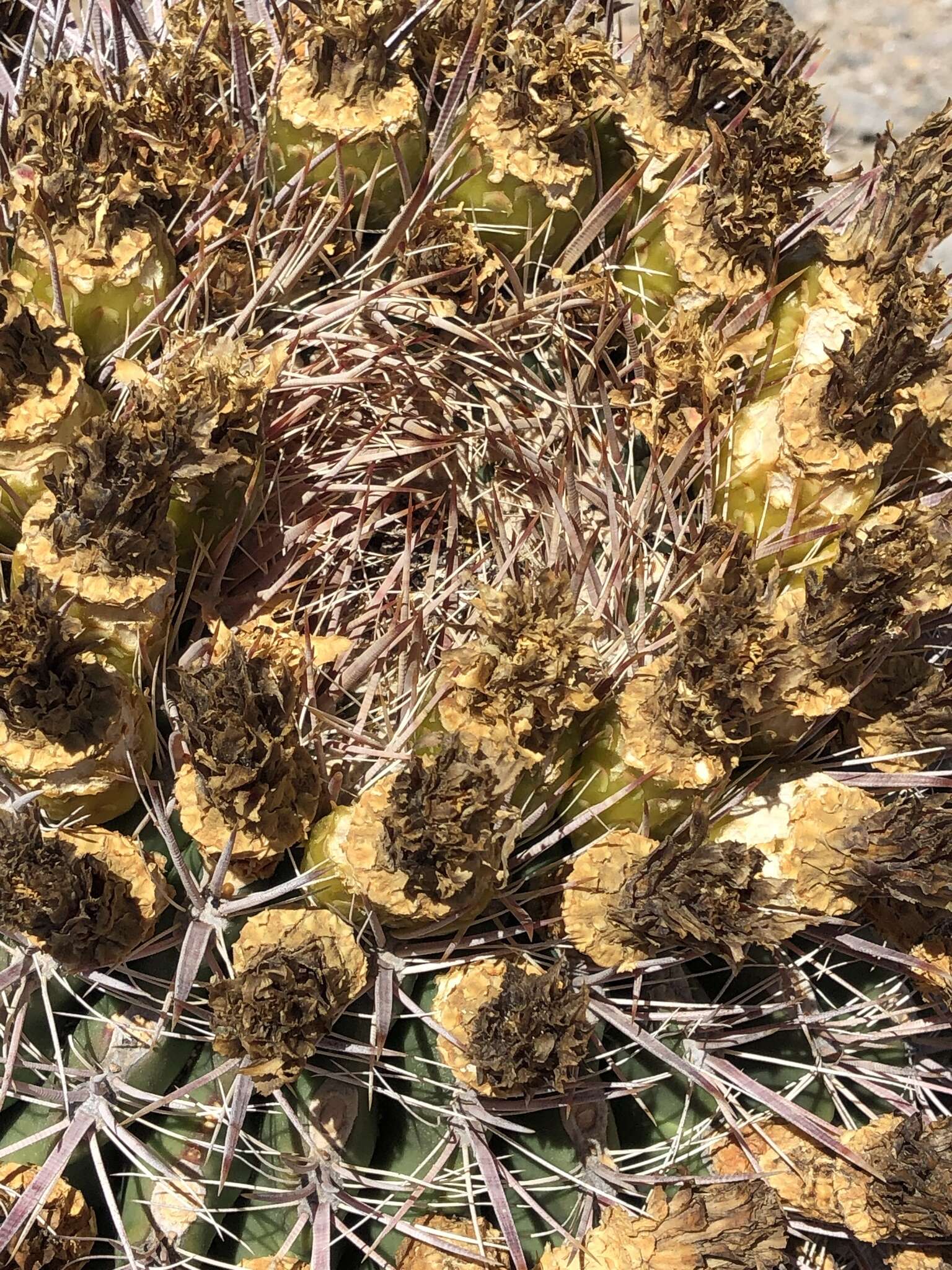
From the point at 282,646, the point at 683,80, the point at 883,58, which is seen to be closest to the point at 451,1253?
the point at 282,646

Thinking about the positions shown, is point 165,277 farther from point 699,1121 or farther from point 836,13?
point 836,13

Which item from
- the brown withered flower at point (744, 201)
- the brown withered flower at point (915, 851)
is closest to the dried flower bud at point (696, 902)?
the brown withered flower at point (915, 851)

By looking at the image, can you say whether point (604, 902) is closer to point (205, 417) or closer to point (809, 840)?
point (809, 840)

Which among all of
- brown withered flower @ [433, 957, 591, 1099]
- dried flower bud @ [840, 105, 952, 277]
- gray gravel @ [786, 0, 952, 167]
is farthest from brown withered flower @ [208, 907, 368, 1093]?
gray gravel @ [786, 0, 952, 167]

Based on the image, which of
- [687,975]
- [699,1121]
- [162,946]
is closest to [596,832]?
[687,975]

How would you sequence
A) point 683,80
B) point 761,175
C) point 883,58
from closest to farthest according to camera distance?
point 761,175 < point 683,80 < point 883,58

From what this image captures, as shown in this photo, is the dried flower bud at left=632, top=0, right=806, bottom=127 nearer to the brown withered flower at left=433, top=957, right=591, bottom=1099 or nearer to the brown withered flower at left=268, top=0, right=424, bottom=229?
the brown withered flower at left=268, top=0, right=424, bottom=229
